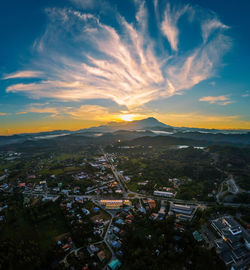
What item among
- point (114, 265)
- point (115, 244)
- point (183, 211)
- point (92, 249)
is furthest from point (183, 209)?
point (92, 249)

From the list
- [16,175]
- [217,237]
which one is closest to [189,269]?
[217,237]

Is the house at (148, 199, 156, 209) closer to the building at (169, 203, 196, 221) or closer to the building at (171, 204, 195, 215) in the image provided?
the building at (169, 203, 196, 221)

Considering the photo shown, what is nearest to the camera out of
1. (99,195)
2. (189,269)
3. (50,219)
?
(189,269)

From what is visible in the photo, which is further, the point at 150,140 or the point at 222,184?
the point at 150,140

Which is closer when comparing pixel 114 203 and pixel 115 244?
pixel 115 244

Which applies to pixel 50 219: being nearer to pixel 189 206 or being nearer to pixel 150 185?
pixel 150 185

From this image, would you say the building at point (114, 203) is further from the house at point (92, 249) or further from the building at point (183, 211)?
the house at point (92, 249)

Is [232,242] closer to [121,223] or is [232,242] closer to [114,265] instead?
[121,223]

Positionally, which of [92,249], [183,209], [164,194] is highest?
[92,249]
